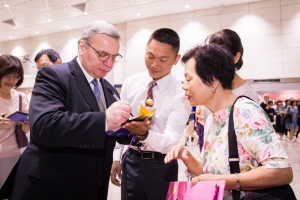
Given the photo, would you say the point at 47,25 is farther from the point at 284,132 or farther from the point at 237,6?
the point at 284,132

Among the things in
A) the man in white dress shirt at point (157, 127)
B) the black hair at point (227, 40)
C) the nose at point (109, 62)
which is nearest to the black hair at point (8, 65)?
the man in white dress shirt at point (157, 127)

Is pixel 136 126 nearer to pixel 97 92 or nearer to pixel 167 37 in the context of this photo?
pixel 97 92

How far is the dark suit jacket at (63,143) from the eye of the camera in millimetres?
1169

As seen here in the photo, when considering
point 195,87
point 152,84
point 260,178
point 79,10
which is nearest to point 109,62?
point 195,87

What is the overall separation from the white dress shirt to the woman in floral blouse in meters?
0.54

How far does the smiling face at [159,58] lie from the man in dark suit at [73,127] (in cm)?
71

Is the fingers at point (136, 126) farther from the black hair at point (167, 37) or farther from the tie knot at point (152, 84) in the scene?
the black hair at point (167, 37)

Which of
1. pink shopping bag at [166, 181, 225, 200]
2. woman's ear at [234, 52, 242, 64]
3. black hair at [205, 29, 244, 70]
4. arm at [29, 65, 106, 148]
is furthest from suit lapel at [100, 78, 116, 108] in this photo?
woman's ear at [234, 52, 242, 64]

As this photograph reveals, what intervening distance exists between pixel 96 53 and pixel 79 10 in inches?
424

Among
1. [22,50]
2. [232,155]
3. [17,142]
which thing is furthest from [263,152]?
[22,50]

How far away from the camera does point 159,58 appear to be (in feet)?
7.29

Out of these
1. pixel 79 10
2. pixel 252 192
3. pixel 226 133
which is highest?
pixel 79 10

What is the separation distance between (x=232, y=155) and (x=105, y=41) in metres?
0.91

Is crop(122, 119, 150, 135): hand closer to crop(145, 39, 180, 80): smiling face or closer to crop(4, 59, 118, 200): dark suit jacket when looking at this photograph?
crop(4, 59, 118, 200): dark suit jacket
